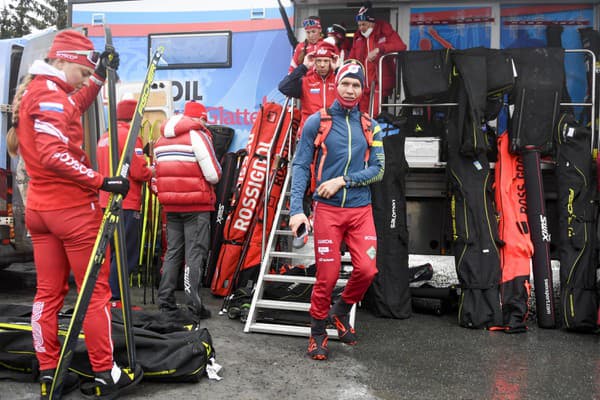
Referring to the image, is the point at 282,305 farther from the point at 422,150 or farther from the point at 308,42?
the point at 308,42

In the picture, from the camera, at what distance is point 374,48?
20.3ft

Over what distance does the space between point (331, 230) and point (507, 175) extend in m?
2.20

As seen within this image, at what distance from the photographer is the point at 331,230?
4012 millimetres

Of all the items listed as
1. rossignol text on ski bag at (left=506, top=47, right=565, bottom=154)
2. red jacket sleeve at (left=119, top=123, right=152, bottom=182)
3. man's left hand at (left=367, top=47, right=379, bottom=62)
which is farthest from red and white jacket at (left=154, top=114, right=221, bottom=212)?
rossignol text on ski bag at (left=506, top=47, right=565, bottom=154)

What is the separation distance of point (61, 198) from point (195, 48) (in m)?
4.39

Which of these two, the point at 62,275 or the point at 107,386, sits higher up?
the point at 62,275

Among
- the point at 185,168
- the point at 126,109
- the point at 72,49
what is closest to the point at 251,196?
the point at 185,168

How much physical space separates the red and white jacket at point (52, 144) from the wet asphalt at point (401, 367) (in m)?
1.13

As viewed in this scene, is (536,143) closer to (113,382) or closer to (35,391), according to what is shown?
(113,382)

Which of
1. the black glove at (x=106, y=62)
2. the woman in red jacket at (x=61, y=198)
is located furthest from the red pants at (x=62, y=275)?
the black glove at (x=106, y=62)

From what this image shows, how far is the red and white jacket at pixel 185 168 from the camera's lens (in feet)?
16.1

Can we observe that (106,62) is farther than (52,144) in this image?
Yes

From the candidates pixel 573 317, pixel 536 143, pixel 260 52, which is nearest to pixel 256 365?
pixel 573 317

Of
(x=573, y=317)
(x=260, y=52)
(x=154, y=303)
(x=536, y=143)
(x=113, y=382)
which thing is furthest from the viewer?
(x=260, y=52)
